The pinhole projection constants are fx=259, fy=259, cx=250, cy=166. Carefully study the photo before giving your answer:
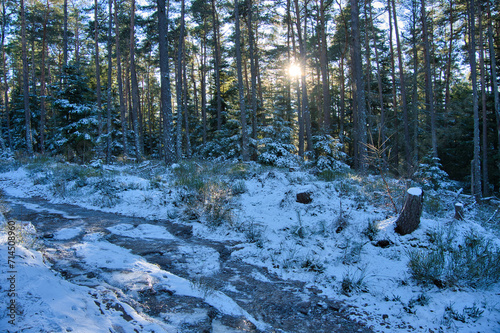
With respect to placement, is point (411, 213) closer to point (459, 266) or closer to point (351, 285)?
point (459, 266)

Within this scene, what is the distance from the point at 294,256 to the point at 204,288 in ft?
5.99

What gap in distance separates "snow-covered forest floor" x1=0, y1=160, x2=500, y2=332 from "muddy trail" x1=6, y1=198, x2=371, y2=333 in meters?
0.08

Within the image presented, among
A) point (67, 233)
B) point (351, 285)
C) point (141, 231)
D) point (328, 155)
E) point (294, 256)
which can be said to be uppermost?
point (328, 155)

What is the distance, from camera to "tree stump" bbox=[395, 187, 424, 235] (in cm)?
453

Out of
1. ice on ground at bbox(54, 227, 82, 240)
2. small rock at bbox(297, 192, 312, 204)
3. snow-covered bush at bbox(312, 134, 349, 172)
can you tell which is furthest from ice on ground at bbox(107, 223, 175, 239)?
snow-covered bush at bbox(312, 134, 349, 172)

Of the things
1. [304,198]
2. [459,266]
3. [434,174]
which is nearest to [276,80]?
[434,174]

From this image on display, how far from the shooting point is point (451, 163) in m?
20.7

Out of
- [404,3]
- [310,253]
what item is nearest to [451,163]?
[404,3]

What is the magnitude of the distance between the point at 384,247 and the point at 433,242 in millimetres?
777

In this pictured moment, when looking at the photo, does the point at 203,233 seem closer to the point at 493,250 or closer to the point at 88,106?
the point at 493,250

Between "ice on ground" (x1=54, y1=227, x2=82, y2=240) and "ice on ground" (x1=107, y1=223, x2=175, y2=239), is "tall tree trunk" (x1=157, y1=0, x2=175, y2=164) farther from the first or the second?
"ice on ground" (x1=54, y1=227, x2=82, y2=240)

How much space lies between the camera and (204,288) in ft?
10.7

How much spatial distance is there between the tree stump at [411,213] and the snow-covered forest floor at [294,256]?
132mm

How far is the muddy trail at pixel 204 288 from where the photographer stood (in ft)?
9.05
